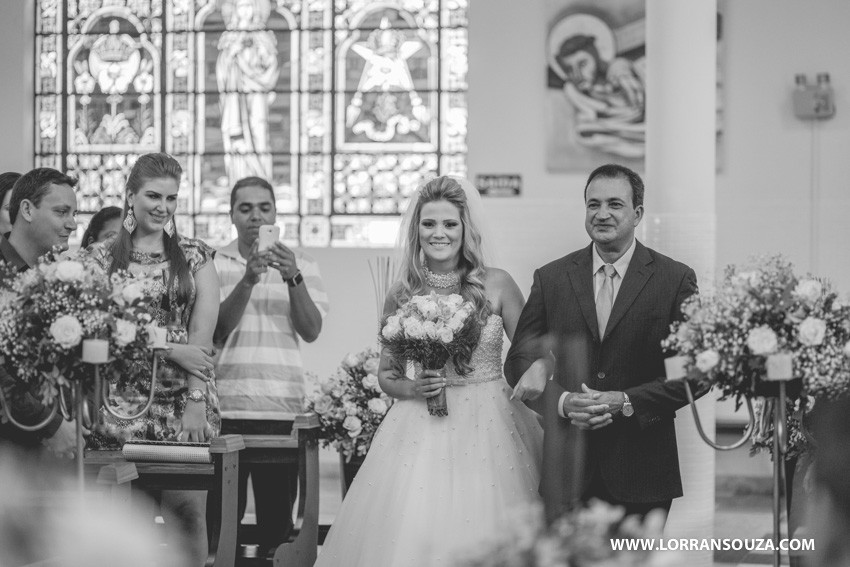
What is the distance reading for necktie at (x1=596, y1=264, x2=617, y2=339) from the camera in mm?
4004

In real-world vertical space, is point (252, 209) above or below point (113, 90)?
below

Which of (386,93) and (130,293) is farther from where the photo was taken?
(386,93)

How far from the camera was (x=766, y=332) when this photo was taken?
3.37 m

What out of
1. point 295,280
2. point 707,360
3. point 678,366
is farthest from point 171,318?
point 707,360

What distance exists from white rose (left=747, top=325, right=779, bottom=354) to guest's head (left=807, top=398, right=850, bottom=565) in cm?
137

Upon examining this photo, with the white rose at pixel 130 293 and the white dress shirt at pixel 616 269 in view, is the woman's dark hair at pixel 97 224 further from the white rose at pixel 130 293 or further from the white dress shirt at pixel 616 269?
the white dress shirt at pixel 616 269

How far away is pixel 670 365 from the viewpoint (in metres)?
3.47

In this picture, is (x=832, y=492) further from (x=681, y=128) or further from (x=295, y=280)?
(x=681, y=128)

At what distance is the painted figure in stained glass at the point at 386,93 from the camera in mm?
10297

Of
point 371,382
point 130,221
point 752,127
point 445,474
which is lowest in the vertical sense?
point 445,474

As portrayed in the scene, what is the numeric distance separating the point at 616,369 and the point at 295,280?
1.83 metres

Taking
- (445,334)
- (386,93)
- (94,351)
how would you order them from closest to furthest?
1. (94,351)
2. (445,334)
3. (386,93)

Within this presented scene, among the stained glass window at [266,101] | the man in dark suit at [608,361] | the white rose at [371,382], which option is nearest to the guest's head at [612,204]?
the man in dark suit at [608,361]

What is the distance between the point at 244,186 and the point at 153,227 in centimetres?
106
